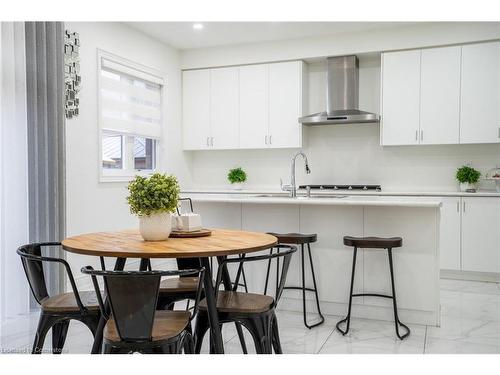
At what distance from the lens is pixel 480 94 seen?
16.4 feet

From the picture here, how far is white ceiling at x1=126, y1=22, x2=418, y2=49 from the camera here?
5203 millimetres

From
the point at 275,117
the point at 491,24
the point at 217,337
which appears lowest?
the point at 217,337

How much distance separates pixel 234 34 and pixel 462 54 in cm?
253

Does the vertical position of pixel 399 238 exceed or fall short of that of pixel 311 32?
it falls short

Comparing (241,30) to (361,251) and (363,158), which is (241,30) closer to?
(363,158)

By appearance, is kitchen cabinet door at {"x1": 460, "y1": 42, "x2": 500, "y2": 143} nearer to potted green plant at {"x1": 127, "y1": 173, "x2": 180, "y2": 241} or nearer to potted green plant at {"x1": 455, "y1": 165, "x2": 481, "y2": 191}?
potted green plant at {"x1": 455, "y1": 165, "x2": 481, "y2": 191}

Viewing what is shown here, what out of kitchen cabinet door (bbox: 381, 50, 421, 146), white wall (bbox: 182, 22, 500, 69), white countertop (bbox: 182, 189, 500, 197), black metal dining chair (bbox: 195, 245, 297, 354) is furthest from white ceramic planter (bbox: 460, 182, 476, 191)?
black metal dining chair (bbox: 195, 245, 297, 354)

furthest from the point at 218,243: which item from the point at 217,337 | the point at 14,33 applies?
the point at 14,33

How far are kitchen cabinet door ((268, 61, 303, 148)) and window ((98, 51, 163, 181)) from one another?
1.38 meters

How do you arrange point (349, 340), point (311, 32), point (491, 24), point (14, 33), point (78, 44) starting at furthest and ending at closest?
point (311, 32)
point (491, 24)
point (78, 44)
point (14, 33)
point (349, 340)

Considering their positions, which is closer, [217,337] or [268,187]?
[217,337]

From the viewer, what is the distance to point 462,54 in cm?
505

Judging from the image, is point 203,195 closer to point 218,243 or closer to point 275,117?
point 275,117

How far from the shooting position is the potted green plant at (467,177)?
16.6 ft
